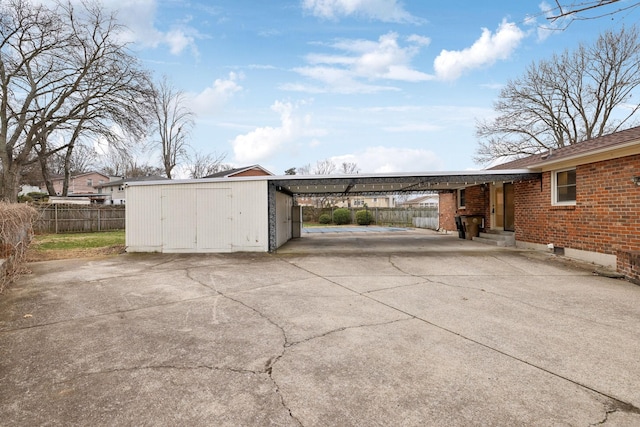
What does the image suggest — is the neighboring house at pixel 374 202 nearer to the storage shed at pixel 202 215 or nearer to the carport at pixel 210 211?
the carport at pixel 210 211

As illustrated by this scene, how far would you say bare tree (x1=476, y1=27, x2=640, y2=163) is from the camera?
18266 millimetres

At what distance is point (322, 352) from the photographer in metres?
2.96

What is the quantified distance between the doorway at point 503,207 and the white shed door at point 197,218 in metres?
10.3

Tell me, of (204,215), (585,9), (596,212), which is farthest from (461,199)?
(585,9)

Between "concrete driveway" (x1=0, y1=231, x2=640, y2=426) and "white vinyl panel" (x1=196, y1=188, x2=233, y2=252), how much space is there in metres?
4.16

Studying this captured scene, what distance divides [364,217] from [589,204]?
18703 mm

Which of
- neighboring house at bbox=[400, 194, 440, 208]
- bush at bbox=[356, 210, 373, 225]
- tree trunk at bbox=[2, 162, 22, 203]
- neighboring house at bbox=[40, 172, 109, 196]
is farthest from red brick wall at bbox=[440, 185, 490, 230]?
neighboring house at bbox=[40, 172, 109, 196]

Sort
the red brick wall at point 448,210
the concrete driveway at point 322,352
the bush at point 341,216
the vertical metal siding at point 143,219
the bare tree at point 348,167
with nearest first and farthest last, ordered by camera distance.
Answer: the concrete driveway at point 322,352
the vertical metal siding at point 143,219
the red brick wall at point 448,210
the bush at point 341,216
the bare tree at point 348,167

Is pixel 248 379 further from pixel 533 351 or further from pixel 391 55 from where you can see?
pixel 391 55

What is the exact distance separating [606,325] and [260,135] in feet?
74.8

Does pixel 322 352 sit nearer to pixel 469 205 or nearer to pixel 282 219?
pixel 282 219

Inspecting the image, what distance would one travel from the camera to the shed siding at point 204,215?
396 inches

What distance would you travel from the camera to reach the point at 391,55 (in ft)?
35.8

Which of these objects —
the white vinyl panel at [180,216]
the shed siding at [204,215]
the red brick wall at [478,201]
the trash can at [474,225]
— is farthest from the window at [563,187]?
the white vinyl panel at [180,216]
